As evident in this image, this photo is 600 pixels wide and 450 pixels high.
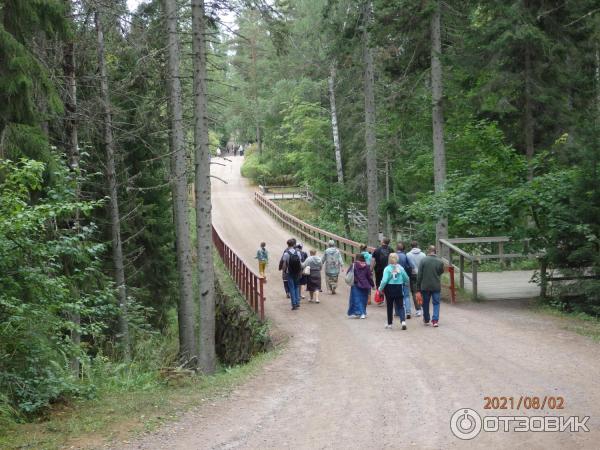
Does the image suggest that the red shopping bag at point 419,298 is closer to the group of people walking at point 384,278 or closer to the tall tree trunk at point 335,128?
the group of people walking at point 384,278

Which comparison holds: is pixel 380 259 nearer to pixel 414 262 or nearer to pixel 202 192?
pixel 414 262

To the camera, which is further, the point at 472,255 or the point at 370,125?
the point at 370,125

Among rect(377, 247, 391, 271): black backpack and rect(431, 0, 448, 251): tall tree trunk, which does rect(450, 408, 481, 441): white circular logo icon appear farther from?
rect(431, 0, 448, 251): tall tree trunk

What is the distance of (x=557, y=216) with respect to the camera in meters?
14.6

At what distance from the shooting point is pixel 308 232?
105 feet

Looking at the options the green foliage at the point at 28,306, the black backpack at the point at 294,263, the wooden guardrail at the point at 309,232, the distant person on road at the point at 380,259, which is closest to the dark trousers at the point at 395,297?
the distant person on road at the point at 380,259

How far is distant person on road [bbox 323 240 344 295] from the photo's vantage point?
1805 cm

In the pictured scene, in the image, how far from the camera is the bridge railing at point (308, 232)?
80.3ft

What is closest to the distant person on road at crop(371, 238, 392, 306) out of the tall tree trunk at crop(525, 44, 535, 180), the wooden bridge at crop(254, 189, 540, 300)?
the wooden bridge at crop(254, 189, 540, 300)

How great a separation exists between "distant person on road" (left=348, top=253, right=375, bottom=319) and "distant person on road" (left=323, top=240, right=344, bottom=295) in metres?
2.96

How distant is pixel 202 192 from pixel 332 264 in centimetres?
573

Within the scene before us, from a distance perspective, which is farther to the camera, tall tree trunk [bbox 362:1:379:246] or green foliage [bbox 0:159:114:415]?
tall tree trunk [bbox 362:1:379:246]

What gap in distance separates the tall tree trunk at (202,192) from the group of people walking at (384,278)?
3044 mm

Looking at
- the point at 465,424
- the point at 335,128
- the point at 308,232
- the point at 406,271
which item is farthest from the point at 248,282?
the point at 335,128
